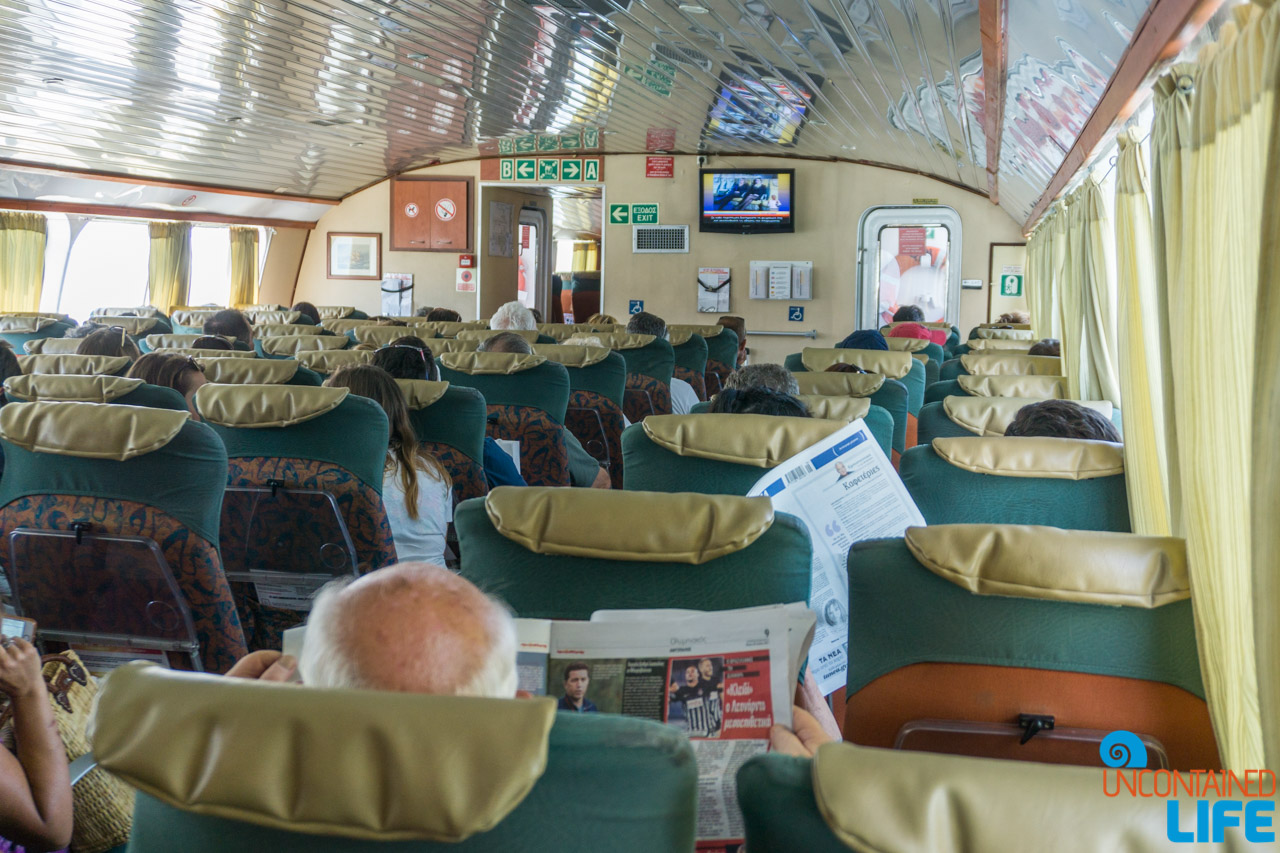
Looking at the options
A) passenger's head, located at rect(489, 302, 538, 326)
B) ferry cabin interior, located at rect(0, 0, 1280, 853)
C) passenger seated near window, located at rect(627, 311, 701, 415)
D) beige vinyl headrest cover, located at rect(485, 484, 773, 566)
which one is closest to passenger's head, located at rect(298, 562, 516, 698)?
ferry cabin interior, located at rect(0, 0, 1280, 853)

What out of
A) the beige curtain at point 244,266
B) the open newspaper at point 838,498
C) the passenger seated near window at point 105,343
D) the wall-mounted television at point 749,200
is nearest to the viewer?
the open newspaper at point 838,498

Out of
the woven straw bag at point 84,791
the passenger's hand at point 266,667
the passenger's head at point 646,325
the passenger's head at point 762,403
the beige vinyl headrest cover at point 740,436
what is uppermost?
the passenger's head at point 646,325

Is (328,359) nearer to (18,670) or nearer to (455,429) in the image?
(455,429)

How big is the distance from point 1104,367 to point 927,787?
5313 mm

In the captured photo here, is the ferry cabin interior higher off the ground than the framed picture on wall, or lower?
lower

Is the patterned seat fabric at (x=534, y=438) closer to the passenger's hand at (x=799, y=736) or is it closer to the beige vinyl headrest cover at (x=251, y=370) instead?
the beige vinyl headrest cover at (x=251, y=370)

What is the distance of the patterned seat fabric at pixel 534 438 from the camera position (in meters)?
4.83

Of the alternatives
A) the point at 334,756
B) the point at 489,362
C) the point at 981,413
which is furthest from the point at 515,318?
the point at 334,756

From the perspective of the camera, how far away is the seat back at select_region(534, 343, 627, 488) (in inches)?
226

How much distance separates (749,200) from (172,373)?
11438mm

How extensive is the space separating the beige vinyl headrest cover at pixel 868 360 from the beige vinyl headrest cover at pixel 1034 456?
8.65ft

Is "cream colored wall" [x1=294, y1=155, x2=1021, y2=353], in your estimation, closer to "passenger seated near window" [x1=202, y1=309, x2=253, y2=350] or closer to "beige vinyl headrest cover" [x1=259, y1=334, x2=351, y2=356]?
"passenger seated near window" [x1=202, y1=309, x2=253, y2=350]

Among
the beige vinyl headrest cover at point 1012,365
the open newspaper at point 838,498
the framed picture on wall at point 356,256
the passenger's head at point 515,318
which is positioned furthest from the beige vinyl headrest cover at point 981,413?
the framed picture on wall at point 356,256

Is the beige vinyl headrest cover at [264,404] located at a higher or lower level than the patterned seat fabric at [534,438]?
higher
